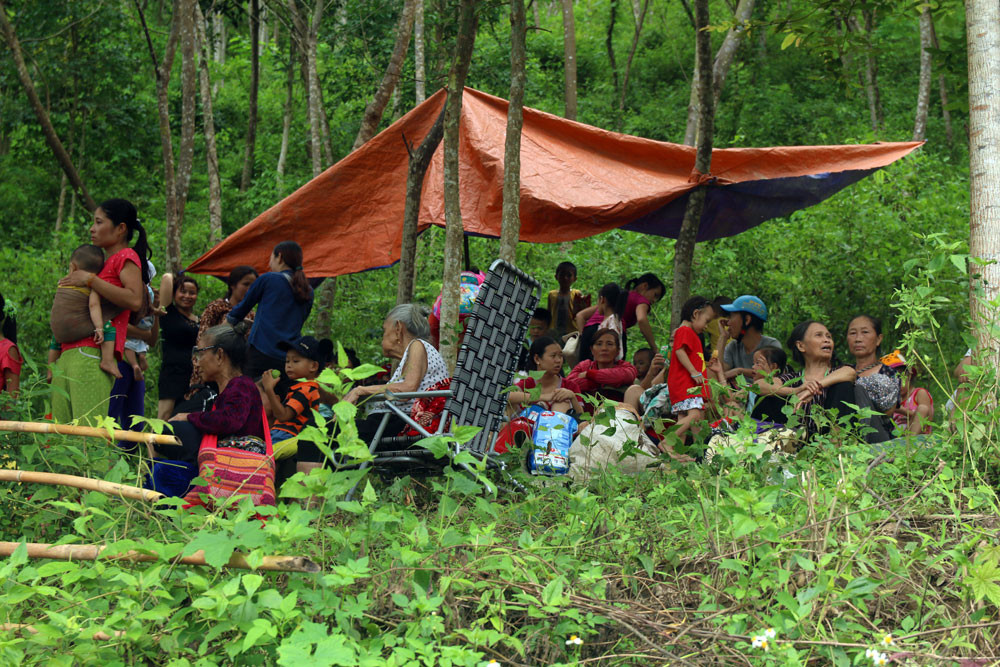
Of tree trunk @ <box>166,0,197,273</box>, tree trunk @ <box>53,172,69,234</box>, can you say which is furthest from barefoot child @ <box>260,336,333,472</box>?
tree trunk @ <box>53,172,69,234</box>

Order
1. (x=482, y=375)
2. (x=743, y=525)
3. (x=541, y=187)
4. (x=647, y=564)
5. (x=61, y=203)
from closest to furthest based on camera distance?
(x=743, y=525)
(x=647, y=564)
(x=482, y=375)
(x=541, y=187)
(x=61, y=203)

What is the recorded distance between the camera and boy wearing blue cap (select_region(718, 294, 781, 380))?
19.8 ft

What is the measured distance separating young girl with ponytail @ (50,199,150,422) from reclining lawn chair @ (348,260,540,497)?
148 cm

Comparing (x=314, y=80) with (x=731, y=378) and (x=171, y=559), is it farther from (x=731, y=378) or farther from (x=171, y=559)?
(x=171, y=559)

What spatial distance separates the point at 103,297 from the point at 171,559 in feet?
9.12

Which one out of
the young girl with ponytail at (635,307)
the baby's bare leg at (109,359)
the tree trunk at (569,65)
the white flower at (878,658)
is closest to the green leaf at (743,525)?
the white flower at (878,658)

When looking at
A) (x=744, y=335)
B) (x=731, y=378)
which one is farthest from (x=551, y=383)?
(x=744, y=335)

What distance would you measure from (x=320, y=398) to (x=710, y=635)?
3223mm

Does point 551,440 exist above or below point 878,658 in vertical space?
below

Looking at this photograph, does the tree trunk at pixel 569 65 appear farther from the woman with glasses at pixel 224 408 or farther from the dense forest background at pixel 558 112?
the woman with glasses at pixel 224 408

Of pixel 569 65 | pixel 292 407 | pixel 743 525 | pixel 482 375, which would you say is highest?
pixel 569 65

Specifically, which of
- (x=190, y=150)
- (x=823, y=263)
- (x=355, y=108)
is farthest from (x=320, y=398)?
(x=355, y=108)

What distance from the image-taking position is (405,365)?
4836mm

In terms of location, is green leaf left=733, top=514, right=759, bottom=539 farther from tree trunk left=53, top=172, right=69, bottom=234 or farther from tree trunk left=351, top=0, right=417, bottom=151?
tree trunk left=53, top=172, right=69, bottom=234
